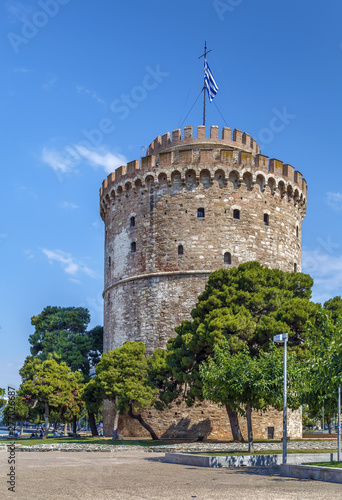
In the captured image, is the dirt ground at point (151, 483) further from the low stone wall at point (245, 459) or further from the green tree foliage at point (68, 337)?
the green tree foliage at point (68, 337)

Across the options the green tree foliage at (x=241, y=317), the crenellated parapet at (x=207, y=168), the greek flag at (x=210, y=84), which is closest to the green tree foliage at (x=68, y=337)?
the crenellated parapet at (x=207, y=168)

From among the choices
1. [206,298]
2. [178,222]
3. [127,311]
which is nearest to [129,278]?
[127,311]

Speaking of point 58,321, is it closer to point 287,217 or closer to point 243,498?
point 287,217

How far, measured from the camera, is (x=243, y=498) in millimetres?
8867

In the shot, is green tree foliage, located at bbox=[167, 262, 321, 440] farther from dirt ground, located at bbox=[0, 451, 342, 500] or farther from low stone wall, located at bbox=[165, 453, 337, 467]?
dirt ground, located at bbox=[0, 451, 342, 500]

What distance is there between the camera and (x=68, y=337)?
37875mm

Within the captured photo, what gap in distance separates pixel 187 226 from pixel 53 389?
1070 cm

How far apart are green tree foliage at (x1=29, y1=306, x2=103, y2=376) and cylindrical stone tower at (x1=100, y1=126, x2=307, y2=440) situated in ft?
21.0

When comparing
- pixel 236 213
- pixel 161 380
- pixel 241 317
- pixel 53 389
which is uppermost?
pixel 236 213

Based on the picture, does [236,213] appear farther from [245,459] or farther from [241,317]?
[245,459]

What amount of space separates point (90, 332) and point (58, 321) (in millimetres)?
2234

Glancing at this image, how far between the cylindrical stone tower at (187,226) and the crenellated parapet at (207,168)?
51 mm

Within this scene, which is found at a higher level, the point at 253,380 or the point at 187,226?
the point at 187,226

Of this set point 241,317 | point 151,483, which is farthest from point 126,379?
point 151,483
